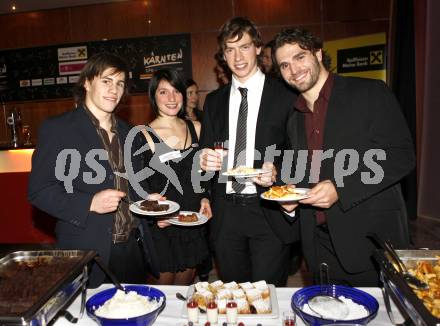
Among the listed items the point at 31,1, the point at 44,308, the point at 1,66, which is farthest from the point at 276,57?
the point at 1,66

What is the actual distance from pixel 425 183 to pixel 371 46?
7.89 feet

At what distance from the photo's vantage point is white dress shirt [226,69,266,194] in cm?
245

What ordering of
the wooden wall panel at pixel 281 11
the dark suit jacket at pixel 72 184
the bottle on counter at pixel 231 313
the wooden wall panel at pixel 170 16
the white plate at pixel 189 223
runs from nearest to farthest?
the bottle on counter at pixel 231 313 < the dark suit jacket at pixel 72 184 < the white plate at pixel 189 223 < the wooden wall panel at pixel 281 11 < the wooden wall panel at pixel 170 16

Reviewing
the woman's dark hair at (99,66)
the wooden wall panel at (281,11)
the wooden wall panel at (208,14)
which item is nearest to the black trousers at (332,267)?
the woman's dark hair at (99,66)

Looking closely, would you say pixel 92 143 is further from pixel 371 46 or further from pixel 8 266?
pixel 371 46

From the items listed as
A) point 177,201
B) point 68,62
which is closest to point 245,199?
point 177,201

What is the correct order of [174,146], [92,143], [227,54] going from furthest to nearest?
[174,146] → [227,54] → [92,143]

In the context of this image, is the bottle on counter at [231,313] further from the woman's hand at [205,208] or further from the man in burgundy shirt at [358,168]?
the woman's hand at [205,208]

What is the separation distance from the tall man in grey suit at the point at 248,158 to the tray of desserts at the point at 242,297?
791mm

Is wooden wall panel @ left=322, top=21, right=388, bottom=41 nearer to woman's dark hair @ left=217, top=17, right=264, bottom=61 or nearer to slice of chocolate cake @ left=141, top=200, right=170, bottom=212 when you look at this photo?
woman's dark hair @ left=217, top=17, right=264, bottom=61

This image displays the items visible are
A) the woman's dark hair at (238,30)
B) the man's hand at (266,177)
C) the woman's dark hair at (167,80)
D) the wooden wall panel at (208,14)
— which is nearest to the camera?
the man's hand at (266,177)

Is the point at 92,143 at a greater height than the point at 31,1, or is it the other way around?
the point at 31,1

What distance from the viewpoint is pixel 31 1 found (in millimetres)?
6629

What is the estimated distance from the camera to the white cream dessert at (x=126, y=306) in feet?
4.49
